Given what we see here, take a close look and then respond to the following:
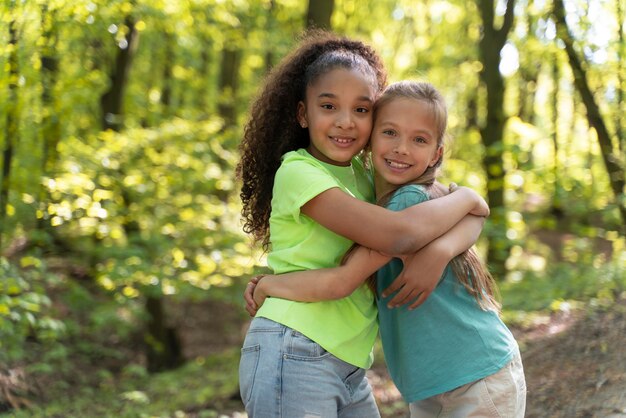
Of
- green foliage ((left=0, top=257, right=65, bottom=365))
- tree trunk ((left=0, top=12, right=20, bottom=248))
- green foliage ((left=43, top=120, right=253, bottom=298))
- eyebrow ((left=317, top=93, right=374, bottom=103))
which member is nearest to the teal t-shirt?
eyebrow ((left=317, top=93, right=374, bottom=103))

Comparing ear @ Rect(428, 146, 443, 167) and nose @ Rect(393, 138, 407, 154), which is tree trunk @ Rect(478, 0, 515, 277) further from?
nose @ Rect(393, 138, 407, 154)

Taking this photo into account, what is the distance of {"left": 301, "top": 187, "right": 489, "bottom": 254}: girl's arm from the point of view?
2.02m

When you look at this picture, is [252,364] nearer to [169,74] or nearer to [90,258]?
[90,258]

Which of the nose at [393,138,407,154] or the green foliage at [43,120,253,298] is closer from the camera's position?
the nose at [393,138,407,154]

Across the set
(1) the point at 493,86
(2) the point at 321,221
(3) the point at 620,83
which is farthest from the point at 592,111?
(2) the point at 321,221

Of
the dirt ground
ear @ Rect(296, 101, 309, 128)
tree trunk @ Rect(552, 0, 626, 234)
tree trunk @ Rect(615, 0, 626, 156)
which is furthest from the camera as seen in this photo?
tree trunk @ Rect(552, 0, 626, 234)

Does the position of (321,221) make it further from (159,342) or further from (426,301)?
(159,342)

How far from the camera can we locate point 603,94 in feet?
18.8

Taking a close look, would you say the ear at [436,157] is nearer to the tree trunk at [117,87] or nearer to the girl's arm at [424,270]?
the girl's arm at [424,270]

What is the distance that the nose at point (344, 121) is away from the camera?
2.23 meters

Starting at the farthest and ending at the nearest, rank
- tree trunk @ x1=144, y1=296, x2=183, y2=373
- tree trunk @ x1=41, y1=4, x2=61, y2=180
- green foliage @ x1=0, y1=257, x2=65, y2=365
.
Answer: tree trunk @ x1=144, y1=296, x2=183, y2=373
tree trunk @ x1=41, y1=4, x2=61, y2=180
green foliage @ x1=0, y1=257, x2=65, y2=365

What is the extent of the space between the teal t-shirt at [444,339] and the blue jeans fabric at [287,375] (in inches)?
8.6

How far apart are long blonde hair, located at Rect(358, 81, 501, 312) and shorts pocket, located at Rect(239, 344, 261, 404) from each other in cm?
44

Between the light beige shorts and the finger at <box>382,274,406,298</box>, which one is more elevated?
the finger at <box>382,274,406,298</box>
